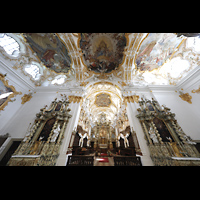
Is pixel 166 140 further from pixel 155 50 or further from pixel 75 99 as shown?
pixel 155 50

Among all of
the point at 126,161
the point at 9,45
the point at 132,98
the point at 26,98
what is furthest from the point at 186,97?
the point at 9,45

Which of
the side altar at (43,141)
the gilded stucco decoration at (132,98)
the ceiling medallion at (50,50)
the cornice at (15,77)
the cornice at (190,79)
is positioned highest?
the ceiling medallion at (50,50)

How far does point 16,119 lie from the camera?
6680 millimetres

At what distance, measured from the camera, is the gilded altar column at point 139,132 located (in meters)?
4.89

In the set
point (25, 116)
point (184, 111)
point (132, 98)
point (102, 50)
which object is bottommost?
point (25, 116)

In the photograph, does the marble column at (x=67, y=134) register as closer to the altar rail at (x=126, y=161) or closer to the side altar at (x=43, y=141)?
the side altar at (x=43, y=141)

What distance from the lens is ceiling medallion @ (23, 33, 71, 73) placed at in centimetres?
777

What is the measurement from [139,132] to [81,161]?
4776mm

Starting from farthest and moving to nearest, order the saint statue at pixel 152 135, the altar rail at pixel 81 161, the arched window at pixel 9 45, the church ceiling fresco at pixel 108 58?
the church ceiling fresco at pixel 108 58 → the arched window at pixel 9 45 → the saint statue at pixel 152 135 → the altar rail at pixel 81 161

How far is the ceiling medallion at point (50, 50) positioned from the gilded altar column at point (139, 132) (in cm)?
974

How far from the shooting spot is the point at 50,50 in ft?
28.9

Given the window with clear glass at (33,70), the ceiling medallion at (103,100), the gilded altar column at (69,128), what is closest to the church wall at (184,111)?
the ceiling medallion at (103,100)

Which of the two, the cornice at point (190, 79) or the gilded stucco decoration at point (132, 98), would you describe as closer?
the cornice at point (190, 79)

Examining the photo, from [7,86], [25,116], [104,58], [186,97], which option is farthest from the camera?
[104,58]
